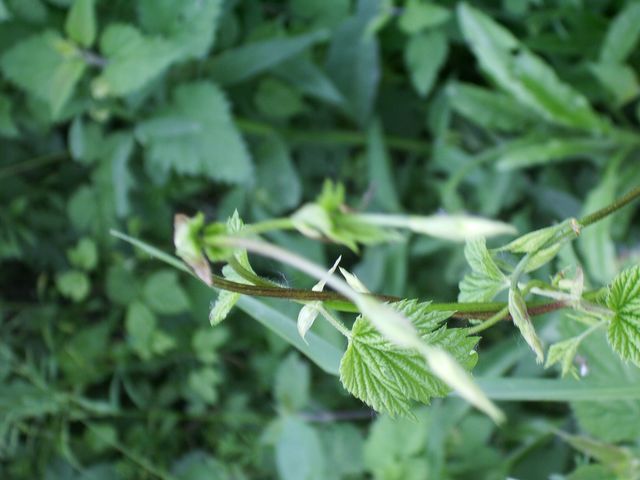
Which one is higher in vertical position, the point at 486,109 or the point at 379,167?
the point at 486,109

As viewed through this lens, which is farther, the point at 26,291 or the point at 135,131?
the point at 26,291

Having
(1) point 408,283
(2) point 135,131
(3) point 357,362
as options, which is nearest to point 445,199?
(1) point 408,283

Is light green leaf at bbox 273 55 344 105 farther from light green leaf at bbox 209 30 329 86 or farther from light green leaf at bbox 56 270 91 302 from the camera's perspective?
light green leaf at bbox 56 270 91 302

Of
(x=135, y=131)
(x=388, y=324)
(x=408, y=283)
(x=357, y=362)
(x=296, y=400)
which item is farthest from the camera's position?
(x=408, y=283)

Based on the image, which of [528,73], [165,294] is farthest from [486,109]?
[165,294]

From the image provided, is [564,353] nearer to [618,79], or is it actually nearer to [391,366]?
[391,366]

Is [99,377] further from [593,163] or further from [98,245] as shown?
[593,163]
